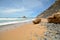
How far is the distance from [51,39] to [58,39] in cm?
21

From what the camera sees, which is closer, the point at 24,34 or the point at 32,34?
the point at 32,34

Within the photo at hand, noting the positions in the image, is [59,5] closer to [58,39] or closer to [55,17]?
[55,17]

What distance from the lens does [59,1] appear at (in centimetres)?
3500

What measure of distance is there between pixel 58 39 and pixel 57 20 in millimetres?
6446

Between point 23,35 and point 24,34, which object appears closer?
point 23,35

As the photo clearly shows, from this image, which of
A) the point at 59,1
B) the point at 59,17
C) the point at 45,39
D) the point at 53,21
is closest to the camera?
the point at 45,39

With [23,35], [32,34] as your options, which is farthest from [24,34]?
[32,34]

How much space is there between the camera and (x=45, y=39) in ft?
10.7

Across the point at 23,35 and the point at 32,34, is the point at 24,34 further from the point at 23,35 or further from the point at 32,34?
the point at 32,34

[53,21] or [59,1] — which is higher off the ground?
[59,1]

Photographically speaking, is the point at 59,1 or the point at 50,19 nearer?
the point at 50,19

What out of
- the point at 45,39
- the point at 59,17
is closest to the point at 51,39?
the point at 45,39

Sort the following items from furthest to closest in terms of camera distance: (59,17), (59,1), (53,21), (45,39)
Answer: (59,1) < (53,21) < (59,17) < (45,39)

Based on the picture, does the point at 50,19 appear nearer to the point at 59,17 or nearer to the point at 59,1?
the point at 59,17
